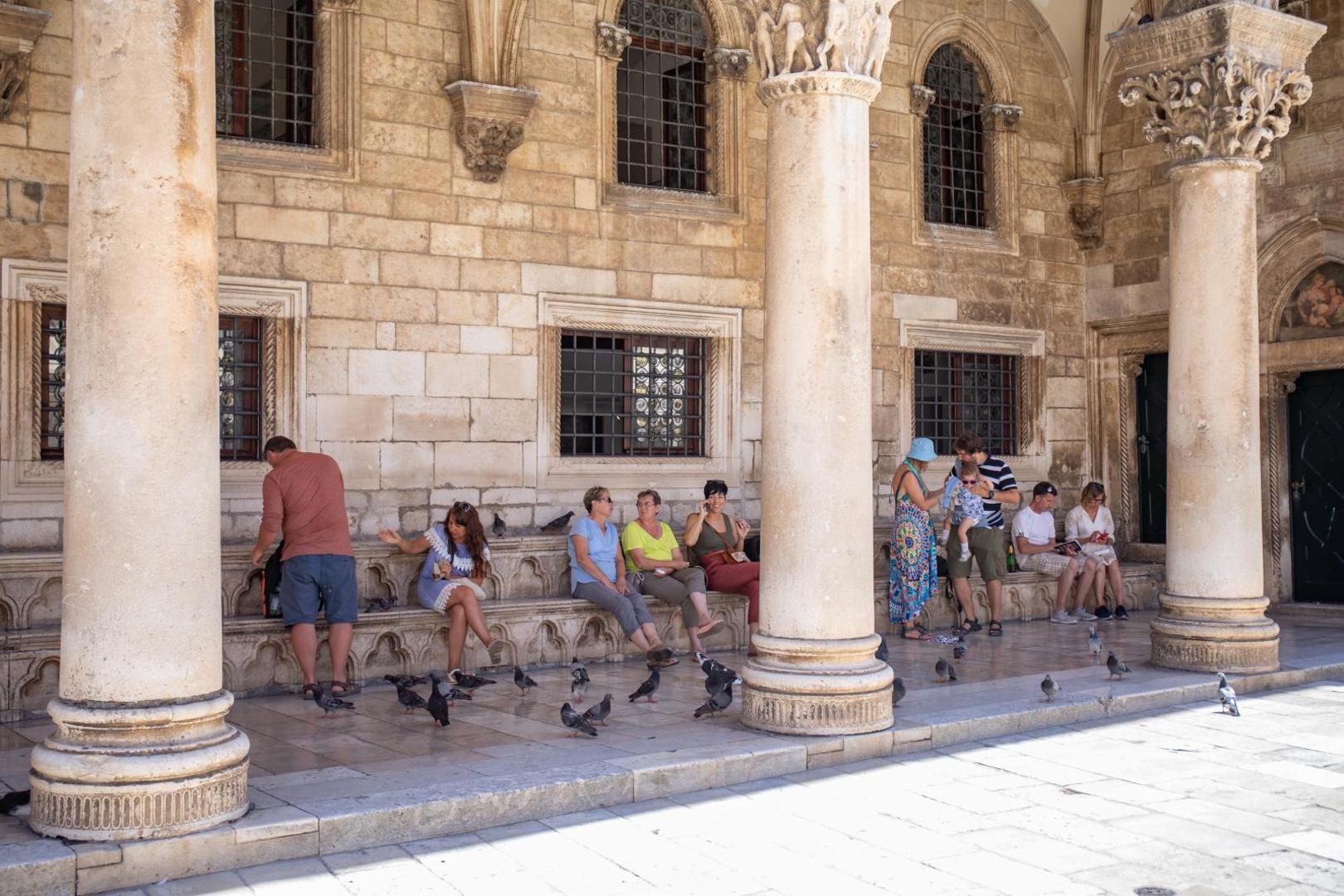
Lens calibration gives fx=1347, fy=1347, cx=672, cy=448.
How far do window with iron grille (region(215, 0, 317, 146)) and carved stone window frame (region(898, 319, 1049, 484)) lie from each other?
626cm

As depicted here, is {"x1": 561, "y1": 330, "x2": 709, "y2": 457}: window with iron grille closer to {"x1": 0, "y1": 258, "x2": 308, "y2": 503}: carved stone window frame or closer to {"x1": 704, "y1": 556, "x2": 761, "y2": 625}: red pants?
{"x1": 704, "y1": 556, "x2": 761, "y2": 625}: red pants

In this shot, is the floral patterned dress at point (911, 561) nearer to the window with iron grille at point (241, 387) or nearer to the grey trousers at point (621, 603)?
the grey trousers at point (621, 603)

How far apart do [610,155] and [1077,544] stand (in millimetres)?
5775

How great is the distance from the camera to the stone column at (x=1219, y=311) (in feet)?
31.1

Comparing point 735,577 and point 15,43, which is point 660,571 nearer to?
point 735,577

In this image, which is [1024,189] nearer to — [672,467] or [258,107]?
[672,467]

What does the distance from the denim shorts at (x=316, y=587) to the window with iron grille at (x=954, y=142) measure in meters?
7.73

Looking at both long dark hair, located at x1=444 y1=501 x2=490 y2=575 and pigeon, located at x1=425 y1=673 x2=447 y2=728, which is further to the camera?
long dark hair, located at x1=444 y1=501 x2=490 y2=575

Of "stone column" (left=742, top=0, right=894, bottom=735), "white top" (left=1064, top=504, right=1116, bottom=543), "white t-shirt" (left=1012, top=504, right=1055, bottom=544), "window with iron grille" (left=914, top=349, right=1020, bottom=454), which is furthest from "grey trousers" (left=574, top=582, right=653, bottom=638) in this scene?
"white top" (left=1064, top=504, right=1116, bottom=543)

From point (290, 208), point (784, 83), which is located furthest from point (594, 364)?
point (784, 83)

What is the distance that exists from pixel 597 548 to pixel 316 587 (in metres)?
2.22

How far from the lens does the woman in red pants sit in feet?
34.7

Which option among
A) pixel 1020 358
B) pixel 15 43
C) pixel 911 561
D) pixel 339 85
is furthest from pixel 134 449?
pixel 1020 358

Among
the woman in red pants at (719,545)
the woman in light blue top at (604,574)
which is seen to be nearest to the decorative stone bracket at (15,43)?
the woman in light blue top at (604,574)
